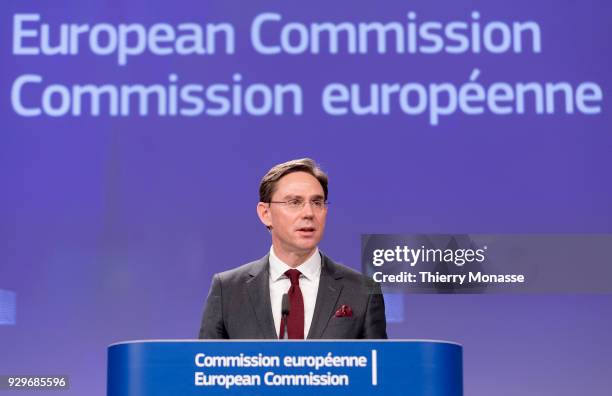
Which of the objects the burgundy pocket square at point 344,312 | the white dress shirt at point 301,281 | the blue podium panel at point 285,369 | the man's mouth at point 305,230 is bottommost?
the blue podium panel at point 285,369

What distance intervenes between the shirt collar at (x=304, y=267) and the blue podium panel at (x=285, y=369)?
112cm

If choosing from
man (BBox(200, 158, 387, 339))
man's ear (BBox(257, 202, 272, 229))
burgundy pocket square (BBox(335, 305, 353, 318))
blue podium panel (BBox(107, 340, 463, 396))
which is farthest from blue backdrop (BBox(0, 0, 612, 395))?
blue podium panel (BBox(107, 340, 463, 396))

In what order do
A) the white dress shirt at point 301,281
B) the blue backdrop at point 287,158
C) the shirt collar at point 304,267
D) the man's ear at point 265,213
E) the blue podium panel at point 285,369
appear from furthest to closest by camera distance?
1. the blue backdrop at point 287,158
2. the man's ear at point 265,213
3. the shirt collar at point 304,267
4. the white dress shirt at point 301,281
5. the blue podium panel at point 285,369

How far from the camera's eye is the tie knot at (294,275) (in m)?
3.55

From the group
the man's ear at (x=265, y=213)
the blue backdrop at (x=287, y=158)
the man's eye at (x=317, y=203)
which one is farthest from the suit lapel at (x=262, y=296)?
the blue backdrop at (x=287, y=158)

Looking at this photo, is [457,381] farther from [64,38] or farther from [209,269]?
[64,38]

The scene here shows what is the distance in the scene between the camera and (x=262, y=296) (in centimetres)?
351

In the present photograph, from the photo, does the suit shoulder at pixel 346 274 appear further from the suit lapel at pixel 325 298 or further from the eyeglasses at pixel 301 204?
the eyeglasses at pixel 301 204

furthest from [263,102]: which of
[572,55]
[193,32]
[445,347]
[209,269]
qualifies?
[445,347]

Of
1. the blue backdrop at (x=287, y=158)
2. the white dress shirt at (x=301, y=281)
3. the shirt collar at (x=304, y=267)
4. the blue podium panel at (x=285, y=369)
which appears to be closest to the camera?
the blue podium panel at (x=285, y=369)

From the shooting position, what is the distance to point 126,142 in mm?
4855

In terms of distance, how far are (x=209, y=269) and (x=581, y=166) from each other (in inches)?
70.5

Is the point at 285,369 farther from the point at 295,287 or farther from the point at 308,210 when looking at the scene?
the point at 308,210

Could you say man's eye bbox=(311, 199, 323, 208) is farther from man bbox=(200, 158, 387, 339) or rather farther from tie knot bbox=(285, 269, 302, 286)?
tie knot bbox=(285, 269, 302, 286)
